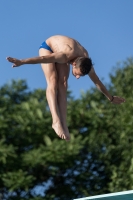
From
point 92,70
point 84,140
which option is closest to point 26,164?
point 84,140

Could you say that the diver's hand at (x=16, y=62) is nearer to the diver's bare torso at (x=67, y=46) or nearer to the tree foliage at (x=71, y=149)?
the diver's bare torso at (x=67, y=46)

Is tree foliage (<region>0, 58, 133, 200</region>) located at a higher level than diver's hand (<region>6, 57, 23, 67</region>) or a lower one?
lower

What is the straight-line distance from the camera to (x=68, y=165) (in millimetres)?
17578

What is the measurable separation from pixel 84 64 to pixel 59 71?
0.60 metres

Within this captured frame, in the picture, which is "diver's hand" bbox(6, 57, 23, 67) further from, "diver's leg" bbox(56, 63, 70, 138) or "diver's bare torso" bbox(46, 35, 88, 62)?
"diver's leg" bbox(56, 63, 70, 138)

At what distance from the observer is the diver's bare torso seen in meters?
7.89

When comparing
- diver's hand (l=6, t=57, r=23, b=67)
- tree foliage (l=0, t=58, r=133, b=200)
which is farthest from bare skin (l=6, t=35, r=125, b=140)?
tree foliage (l=0, t=58, r=133, b=200)

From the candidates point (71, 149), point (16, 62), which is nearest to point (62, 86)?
point (16, 62)

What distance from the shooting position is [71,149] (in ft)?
56.7

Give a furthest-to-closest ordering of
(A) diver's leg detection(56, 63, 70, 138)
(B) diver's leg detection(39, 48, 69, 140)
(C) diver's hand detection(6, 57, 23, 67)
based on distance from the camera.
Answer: (A) diver's leg detection(56, 63, 70, 138) < (B) diver's leg detection(39, 48, 69, 140) < (C) diver's hand detection(6, 57, 23, 67)

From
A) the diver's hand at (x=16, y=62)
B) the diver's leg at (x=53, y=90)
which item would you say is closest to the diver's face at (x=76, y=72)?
the diver's leg at (x=53, y=90)

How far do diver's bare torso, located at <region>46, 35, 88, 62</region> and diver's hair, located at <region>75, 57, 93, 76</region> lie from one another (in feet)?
0.35

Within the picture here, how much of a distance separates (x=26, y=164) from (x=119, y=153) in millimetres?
2682

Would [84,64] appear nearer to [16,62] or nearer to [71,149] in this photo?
[16,62]
